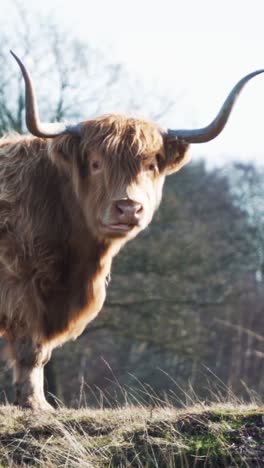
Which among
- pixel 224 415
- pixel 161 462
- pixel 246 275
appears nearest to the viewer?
pixel 161 462

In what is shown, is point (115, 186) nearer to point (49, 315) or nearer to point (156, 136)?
point (156, 136)

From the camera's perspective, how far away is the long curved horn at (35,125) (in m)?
7.40

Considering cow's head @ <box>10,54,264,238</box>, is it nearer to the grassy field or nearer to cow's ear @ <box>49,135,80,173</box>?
cow's ear @ <box>49,135,80,173</box>

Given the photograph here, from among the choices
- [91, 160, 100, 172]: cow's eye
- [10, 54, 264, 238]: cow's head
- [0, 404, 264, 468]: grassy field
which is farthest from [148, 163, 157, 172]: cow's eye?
[0, 404, 264, 468]: grassy field

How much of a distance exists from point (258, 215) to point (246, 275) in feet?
7.77

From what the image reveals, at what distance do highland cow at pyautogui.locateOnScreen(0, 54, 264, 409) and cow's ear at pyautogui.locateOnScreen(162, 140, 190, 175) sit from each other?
12 mm

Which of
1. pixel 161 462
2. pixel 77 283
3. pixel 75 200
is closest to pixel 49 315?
pixel 77 283

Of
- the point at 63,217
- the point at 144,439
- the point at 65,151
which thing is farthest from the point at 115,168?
the point at 144,439

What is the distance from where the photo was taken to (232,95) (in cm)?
789

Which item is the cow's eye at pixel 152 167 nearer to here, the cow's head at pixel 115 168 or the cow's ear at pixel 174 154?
the cow's head at pixel 115 168

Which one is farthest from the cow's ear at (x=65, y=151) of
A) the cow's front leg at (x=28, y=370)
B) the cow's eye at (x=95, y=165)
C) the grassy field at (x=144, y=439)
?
the grassy field at (x=144, y=439)

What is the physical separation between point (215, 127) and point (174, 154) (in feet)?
1.48

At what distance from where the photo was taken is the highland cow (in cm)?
771

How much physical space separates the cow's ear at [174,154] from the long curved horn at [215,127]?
5 centimetres
